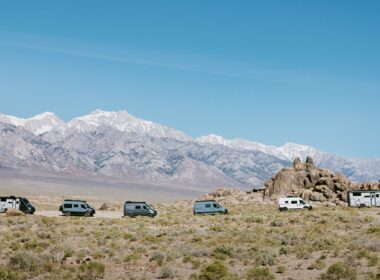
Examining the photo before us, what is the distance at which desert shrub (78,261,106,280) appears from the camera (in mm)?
22259

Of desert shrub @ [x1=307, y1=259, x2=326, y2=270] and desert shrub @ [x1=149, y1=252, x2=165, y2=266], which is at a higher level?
desert shrub @ [x1=307, y1=259, x2=326, y2=270]

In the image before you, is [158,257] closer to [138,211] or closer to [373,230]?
[373,230]

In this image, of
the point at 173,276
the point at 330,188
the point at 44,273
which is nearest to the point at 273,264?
the point at 173,276

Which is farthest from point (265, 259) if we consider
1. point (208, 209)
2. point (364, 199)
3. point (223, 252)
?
point (364, 199)

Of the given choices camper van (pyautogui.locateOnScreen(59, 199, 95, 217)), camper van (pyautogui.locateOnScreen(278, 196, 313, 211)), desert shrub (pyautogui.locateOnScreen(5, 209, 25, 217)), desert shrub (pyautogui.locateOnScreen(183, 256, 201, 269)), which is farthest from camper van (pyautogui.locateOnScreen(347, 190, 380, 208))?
desert shrub (pyautogui.locateOnScreen(183, 256, 201, 269))

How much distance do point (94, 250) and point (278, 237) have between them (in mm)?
11809

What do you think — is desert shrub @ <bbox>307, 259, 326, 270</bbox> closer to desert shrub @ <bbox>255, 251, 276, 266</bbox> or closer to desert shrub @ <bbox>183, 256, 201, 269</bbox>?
desert shrub @ <bbox>255, 251, 276, 266</bbox>

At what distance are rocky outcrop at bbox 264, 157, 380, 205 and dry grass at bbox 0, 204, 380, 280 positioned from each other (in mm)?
51100

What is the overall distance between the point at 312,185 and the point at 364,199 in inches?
1074

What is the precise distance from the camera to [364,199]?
73.2 meters

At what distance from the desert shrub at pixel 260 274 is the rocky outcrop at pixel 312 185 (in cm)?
6618

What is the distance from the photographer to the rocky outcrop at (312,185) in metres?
90.6

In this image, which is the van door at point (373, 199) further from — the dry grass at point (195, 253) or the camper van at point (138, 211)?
the dry grass at point (195, 253)

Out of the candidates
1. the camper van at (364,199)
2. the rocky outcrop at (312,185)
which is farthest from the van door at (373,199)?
the rocky outcrop at (312,185)
